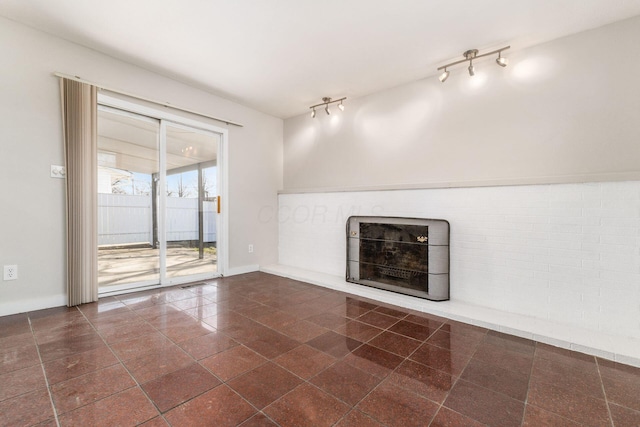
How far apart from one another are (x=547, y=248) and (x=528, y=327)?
75cm

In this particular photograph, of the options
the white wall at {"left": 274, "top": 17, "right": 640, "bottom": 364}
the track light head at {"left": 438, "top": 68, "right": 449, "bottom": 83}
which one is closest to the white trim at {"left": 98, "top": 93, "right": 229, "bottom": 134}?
the white wall at {"left": 274, "top": 17, "right": 640, "bottom": 364}

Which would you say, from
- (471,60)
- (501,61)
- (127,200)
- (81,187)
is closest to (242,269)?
(127,200)

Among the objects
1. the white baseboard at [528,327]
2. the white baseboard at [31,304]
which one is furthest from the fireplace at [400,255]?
the white baseboard at [31,304]

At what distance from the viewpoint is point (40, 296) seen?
2717mm

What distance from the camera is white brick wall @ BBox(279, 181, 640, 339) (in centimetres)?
224

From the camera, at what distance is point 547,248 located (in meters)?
2.54

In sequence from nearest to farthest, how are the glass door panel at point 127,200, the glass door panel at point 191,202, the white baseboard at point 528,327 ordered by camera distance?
1. the white baseboard at point 528,327
2. the glass door panel at point 127,200
3. the glass door panel at point 191,202

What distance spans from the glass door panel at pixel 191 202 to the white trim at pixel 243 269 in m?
0.24

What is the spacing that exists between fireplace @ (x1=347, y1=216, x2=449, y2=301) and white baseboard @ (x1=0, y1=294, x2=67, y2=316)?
320 centimetres

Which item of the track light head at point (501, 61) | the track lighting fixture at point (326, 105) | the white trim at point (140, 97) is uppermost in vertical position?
the track lighting fixture at point (326, 105)

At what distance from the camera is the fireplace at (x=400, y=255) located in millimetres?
3023

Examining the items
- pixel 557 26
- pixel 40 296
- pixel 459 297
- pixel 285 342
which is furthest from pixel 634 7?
pixel 40 296

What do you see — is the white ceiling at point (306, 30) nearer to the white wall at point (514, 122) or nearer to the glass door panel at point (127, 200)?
the white wall at point (514, 122)

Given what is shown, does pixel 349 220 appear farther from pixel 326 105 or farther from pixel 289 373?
pixel 289 373
